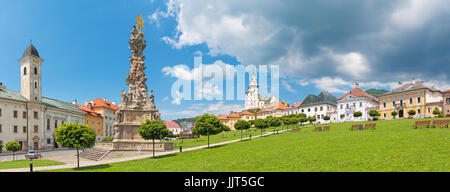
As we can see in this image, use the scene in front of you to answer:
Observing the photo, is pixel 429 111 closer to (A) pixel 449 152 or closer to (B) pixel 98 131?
(A) pixel 449 152

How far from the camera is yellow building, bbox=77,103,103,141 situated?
228 feet

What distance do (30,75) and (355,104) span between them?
8241 cm

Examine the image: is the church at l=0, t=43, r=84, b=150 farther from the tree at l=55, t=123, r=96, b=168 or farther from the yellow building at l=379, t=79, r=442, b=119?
the yellow building at l=379, t=79, r=442, b=119

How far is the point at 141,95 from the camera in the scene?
36.0m

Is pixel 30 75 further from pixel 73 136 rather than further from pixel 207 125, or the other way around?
pixel 207 125

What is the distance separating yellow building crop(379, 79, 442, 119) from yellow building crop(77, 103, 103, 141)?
81957 millimetres

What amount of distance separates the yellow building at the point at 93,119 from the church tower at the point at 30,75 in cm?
1937

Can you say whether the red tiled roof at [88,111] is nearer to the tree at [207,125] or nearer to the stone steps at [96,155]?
the stone steps at [96,155]

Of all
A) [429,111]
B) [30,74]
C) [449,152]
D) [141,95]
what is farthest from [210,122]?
[429,111]

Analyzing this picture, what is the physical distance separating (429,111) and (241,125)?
140 feet

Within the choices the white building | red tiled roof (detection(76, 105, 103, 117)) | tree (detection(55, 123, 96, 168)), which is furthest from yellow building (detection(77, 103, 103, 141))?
the white building

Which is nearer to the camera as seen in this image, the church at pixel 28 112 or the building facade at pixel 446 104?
the church at pixel 28 112

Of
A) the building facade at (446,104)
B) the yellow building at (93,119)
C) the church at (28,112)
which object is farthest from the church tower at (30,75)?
the building facade at (446,104)

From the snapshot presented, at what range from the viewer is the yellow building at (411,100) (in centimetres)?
5415
